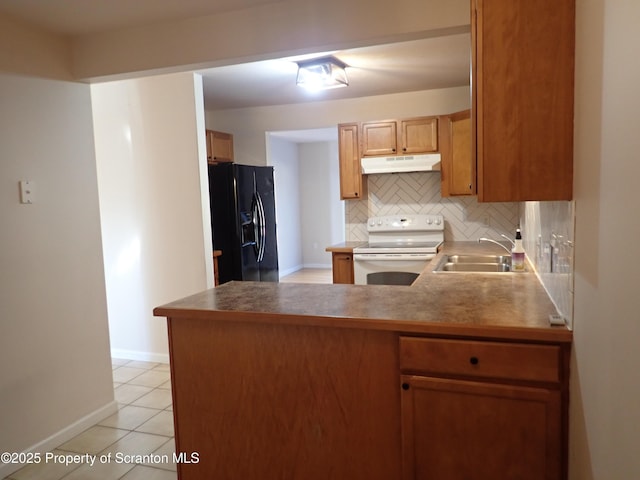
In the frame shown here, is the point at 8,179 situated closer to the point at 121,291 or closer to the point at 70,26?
the point at 70,26

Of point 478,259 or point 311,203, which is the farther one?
point 311,203

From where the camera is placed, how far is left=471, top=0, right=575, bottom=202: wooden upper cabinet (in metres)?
1.42

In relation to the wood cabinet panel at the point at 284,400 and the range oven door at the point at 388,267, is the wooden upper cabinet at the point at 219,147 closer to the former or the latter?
the range oven door at the point at 388,267

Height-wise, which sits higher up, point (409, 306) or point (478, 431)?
point (409, 306)

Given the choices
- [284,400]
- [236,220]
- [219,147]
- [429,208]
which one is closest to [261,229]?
[236,220]

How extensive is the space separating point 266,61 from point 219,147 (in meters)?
1.90

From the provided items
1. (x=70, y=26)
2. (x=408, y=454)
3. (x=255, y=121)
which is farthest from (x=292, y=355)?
(x=255, y=121)

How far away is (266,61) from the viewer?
3191 mm

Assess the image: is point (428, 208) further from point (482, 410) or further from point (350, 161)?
point (482, 410)

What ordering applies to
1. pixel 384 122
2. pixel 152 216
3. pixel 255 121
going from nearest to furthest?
pixel 152 216, pixel 384 122, pixel 255 121

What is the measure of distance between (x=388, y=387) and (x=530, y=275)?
1.22 m

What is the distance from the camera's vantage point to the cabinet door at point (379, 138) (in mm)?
4406

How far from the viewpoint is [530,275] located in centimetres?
240

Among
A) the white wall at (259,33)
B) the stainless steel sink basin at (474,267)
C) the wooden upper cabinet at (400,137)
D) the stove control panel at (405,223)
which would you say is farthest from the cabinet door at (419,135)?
the white wall at (259,33)
